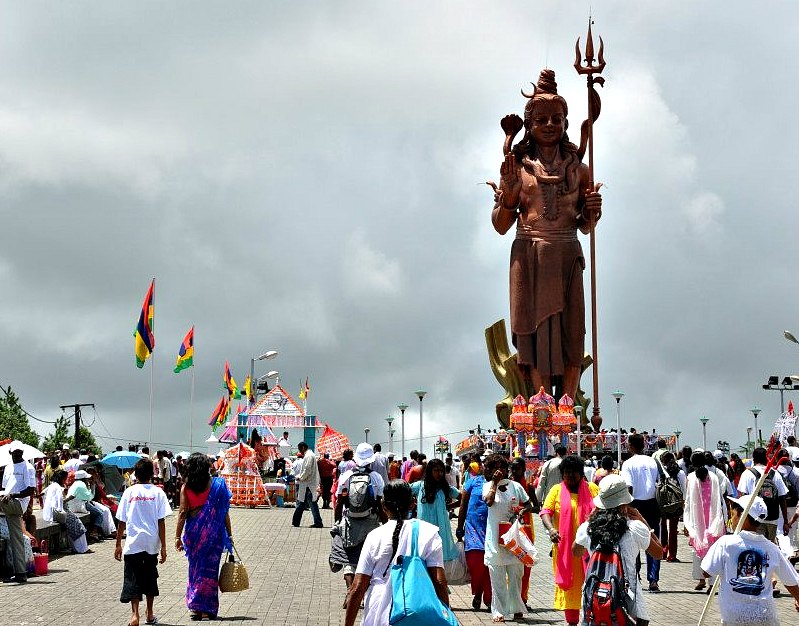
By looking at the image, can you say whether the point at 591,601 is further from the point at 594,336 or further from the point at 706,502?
the point at 594,336

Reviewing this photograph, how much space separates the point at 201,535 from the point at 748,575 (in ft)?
17.9

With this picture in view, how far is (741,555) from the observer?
779cm

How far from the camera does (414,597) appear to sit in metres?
6.73

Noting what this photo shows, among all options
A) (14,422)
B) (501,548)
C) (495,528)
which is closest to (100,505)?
(495,528)

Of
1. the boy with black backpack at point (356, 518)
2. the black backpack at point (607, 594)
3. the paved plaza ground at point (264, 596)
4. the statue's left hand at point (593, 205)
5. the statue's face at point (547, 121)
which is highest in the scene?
the statue's face at point (547, 121)

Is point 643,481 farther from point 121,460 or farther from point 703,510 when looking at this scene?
point 121,460

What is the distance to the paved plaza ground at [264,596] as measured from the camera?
1157 centimetres

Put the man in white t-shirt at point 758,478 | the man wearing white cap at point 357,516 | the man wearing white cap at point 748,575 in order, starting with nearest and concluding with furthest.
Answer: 1. the man wearing white cap at point 748,575
2. the man wearing white cap at point 357,516
3. the man in white t-shirt at point 758,478

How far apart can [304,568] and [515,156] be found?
943 inches

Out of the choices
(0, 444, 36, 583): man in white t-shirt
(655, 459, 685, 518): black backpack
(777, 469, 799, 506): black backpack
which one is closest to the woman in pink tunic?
(655, 459, 685, 518): black backpack

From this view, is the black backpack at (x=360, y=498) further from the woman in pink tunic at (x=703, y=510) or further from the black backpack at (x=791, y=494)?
the black backpack at (x=791, y=494)

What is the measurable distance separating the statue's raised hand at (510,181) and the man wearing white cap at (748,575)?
97.5 feet

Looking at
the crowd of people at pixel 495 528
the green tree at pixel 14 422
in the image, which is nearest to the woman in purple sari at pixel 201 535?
the crowd of people at pixel 495 528

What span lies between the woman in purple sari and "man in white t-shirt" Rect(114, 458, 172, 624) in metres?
0.21
